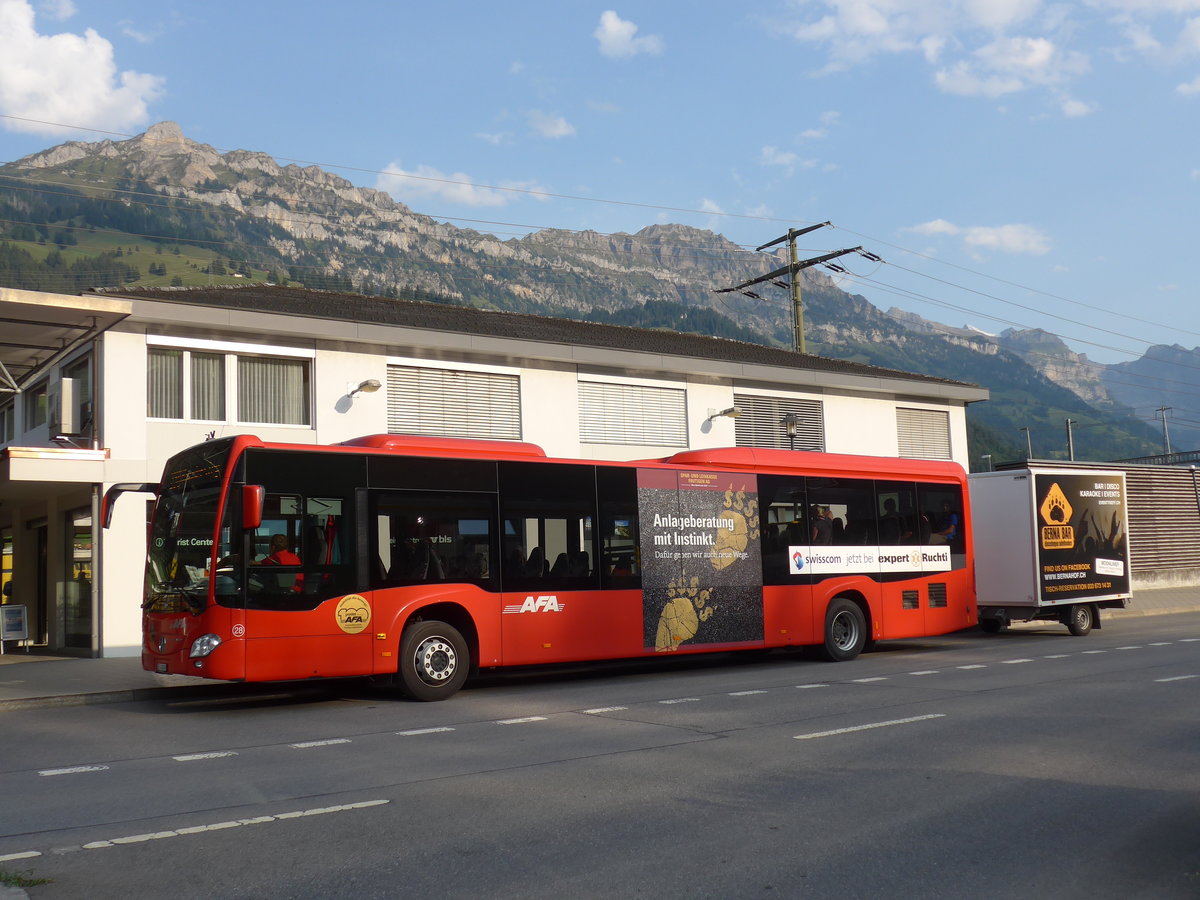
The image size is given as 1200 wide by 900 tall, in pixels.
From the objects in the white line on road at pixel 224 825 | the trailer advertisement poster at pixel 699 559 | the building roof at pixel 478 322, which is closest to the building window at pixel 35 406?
the building roof at pixel 478 322

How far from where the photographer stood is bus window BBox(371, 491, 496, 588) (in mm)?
12734

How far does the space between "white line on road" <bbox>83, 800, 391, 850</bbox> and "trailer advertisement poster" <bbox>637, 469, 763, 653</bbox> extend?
839 centimetres

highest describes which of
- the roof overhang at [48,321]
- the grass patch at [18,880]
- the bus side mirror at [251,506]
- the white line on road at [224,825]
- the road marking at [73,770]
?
the roof overhang at [48,321]

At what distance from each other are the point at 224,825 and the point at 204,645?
5511mm

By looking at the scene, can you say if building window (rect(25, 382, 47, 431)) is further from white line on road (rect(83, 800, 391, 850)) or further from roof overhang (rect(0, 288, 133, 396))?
white line on road (rect(83, 800, 391, 850))

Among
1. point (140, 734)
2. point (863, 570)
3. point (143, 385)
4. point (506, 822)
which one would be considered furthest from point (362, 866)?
point (143, 385)

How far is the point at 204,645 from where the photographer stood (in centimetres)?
1152

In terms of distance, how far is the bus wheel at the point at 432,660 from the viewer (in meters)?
12.7

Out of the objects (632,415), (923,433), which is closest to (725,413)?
(632,415)

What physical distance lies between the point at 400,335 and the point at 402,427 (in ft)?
6.41

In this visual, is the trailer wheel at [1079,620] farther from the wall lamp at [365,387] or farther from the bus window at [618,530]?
the wall lamp at [365,387]

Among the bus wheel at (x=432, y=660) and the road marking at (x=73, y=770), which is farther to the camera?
the bus wheel at (x=432, y=660)

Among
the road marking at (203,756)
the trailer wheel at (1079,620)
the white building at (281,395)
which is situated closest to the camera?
the road marking at (203,756)

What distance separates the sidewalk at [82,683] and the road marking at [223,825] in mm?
8201
